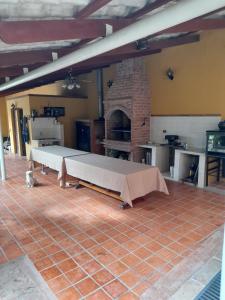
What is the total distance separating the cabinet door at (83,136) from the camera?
811 centimetres

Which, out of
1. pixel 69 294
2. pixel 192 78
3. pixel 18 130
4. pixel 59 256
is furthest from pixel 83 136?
pixel 69 294

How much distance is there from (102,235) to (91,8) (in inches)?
106

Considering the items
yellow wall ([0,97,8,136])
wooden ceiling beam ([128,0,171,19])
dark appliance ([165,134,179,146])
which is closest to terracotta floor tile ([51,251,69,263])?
wooden ceiling beam ([128,0,171,19])

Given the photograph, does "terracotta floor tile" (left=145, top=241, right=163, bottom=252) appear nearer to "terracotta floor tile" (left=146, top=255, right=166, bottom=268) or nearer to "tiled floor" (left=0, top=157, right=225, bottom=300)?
"tiled floor" (left=0, top=157, right=225, bottom=300)

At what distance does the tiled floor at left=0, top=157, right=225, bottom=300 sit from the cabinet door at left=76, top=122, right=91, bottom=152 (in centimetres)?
347

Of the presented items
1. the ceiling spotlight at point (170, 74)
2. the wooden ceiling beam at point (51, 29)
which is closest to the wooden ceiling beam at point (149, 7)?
the wooden ceiling beam at point (51, 29)

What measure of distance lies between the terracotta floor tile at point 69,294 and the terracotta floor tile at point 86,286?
0.05m

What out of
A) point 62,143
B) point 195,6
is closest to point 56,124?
point 62,143

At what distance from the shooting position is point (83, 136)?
331 inches

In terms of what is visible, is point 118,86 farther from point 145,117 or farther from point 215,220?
point 215,220

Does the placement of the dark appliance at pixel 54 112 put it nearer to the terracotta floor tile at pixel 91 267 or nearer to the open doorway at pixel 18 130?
the open doorway at pixel 18 130

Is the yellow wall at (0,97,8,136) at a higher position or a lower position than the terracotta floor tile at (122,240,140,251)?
higher

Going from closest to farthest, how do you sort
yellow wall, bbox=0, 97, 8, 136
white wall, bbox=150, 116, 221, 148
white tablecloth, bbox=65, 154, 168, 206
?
white tablecloth, bbox=65, 154, 168, 206 → white wall, bbox=150, 116, 221, 148 → yellow wall, bbox=0, 97, 8, 136

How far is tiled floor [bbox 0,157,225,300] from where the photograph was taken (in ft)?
7.54
